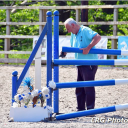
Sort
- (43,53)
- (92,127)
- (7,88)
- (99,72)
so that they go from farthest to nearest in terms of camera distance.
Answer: (43,53) → (99,72) → (7,88) → (92,127)

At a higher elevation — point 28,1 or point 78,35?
Result: point 28,1

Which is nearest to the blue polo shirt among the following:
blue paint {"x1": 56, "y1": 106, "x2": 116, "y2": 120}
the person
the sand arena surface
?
the person

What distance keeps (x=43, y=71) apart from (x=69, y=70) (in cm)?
76

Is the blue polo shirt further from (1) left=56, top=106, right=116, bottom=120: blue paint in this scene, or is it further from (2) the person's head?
(1) left=56, top=106, right=116, bottom=120: blue paint

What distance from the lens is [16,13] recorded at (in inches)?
655

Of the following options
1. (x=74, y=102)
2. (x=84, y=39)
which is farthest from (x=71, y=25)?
(x=74, y=102)

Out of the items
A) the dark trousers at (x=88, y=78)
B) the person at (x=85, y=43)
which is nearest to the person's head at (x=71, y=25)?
the person at (x=85, y=43)

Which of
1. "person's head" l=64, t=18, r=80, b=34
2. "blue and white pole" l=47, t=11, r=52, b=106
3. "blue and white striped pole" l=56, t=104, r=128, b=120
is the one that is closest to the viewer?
"blue and white striped pole" l=56, t=104, r=128, b=120

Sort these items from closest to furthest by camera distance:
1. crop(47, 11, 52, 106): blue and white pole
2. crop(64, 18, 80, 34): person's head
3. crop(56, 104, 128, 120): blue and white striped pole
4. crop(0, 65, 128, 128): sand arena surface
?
crop(0, 65, 128, 128): sand arena surface < crop(56, 104, 128, 120): blue and white striped pole < crop(47, 11, 52, 106): blue and white pole < crop(64, 18, 80, 34): person's head

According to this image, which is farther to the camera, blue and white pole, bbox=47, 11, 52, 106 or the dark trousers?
the dark trousers

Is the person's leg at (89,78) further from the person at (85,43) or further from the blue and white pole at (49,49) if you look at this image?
the blue and white pole at (49,49)

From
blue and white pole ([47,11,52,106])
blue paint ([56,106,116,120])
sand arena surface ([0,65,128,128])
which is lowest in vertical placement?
sand arena surface ([0,65,128,128])

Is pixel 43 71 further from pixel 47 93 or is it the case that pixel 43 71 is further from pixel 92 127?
pixel 92 127

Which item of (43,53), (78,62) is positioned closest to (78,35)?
(78,62)
